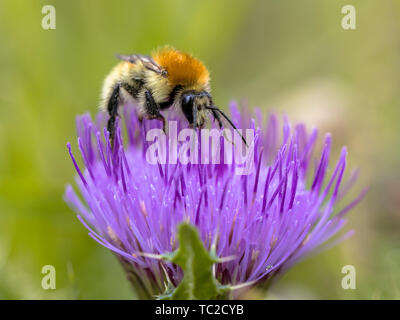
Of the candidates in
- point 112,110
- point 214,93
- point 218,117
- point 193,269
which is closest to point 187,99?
point 218,117

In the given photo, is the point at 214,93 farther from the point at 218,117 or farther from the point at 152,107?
the point at 218,117

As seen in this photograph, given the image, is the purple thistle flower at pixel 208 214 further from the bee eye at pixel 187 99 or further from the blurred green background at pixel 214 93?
the blurred green background at pixel 214 93

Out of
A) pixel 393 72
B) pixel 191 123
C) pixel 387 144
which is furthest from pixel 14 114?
pixel 393 72

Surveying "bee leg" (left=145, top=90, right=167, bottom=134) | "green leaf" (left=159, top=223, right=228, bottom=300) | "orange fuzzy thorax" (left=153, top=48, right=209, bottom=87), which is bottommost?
"green leaf" (left=159, top=223, right=228, bottom=300)

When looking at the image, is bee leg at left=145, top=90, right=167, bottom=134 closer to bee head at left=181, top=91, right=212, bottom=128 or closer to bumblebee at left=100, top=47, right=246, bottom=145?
bumblebee at left=100, top=47, right=246, bottom=145

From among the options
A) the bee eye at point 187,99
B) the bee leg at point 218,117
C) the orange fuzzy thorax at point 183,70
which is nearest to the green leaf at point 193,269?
the bee leg at point 218,117

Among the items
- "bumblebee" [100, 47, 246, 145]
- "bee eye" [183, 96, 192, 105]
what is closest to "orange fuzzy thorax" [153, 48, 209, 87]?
"bumblebee" [100, 47, 246, 145]

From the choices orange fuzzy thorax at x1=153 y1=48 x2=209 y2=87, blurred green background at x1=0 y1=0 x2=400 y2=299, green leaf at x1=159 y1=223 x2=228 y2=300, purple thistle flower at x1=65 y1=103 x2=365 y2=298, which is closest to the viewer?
green leaf at x1=159 y1=223 x2=228 y2=300
